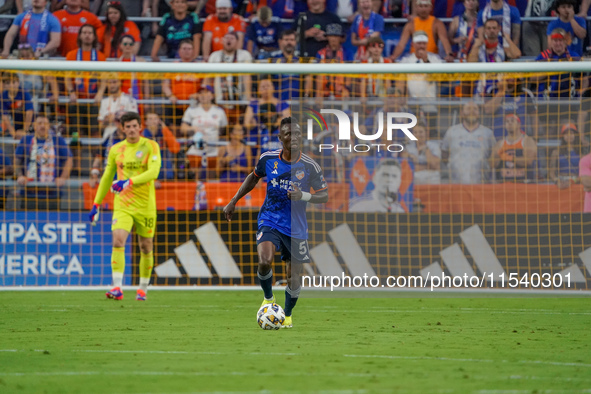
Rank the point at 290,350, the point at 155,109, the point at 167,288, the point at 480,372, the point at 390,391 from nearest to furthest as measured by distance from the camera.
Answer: the point at 390,391
the point at 480,372
the point at 290,350
the point at 167,288
the point at 155,109

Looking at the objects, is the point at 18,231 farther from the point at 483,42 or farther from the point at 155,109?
the point at 483,42

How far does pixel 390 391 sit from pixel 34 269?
1015cm

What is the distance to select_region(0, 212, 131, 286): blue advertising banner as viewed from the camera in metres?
13.8

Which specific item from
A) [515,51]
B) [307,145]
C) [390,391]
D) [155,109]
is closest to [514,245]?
[307,145]

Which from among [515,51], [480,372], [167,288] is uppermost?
[515,51]

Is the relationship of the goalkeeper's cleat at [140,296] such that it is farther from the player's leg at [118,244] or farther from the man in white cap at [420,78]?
the man in white cap at [420,78]

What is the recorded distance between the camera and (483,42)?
1675 centimetres

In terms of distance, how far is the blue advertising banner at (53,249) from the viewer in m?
13.8

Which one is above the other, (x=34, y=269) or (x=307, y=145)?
(x=307, y=145)

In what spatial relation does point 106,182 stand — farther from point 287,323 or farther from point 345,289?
point 287,323

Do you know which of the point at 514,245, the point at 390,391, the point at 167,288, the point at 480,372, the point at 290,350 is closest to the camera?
the point at 390,391

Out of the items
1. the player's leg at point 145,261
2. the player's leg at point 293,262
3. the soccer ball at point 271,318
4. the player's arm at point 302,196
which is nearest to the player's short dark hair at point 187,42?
the player's leg at point 145,261

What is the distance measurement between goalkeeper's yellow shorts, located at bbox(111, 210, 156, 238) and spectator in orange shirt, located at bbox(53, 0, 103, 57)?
21.1 ft

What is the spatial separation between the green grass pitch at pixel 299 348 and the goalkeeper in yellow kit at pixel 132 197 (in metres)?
0.61
